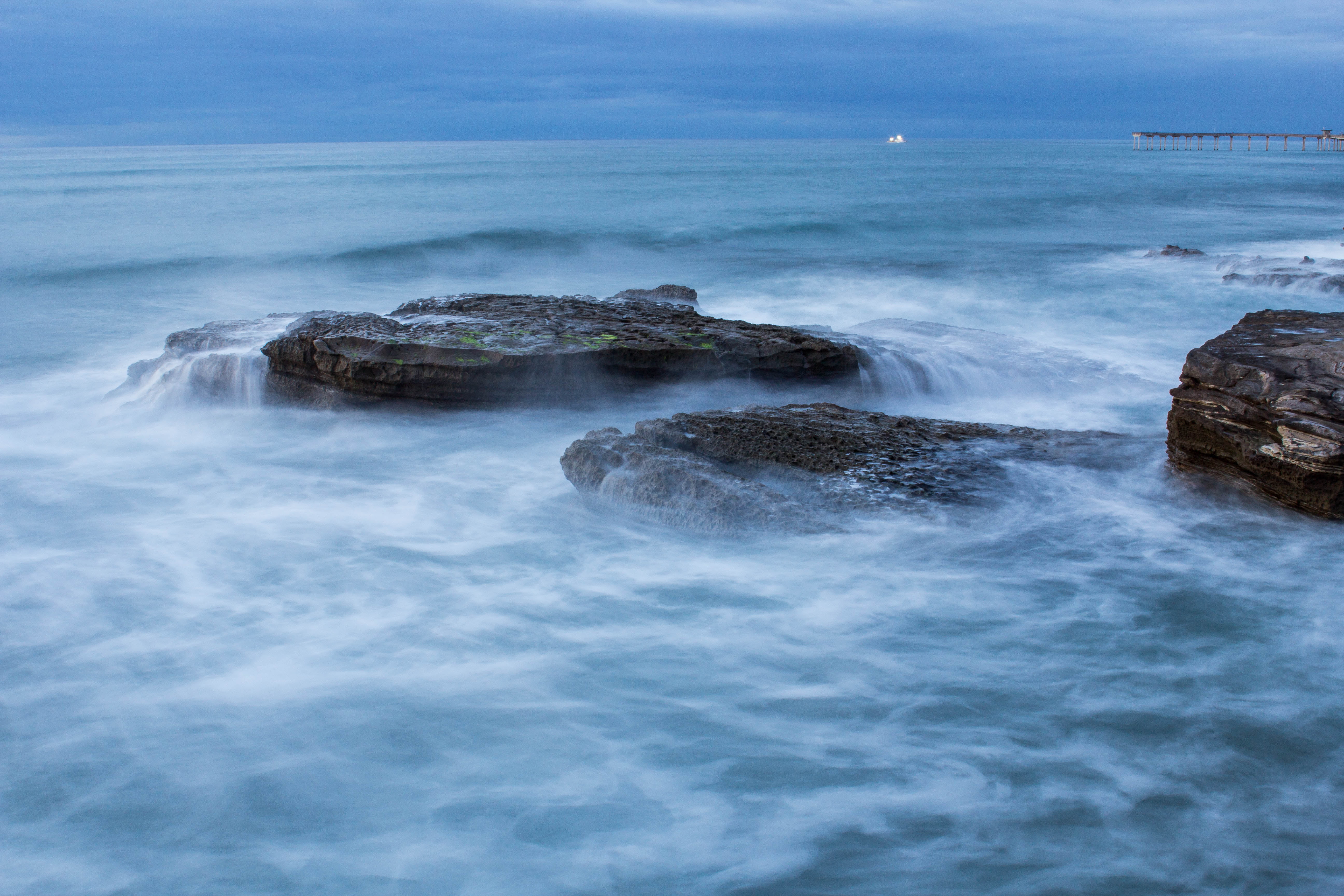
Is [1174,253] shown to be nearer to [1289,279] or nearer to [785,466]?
[1289,279]

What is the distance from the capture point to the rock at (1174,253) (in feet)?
50.4

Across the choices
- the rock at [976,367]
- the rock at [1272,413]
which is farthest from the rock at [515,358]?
the rock at [1272,413]

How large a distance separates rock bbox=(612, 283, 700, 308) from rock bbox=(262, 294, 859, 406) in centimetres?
215

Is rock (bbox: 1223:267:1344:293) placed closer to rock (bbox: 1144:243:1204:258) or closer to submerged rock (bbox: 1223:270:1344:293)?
submerged rock (bbox: 1223:270:1344:293)

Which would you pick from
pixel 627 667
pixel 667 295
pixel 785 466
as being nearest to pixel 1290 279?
pixel 667 295

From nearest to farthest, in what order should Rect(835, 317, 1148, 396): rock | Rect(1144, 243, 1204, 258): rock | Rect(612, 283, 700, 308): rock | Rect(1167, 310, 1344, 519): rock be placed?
Rect(1167, 310, 1344, 519): rock
Rect(835, 317, 1148, 396): rock
Rect(612, 283, 700, 308): rock
Rect(1144, 243, 1204, 258): rock

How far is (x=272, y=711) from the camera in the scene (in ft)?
11.7

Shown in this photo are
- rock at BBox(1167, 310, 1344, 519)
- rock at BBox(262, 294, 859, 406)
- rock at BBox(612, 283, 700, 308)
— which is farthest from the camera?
rock at BBox(612, 283, 700, 308)

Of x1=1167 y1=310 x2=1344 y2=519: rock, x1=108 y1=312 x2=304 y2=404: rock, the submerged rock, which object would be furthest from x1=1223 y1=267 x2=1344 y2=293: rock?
x1=108 y1=312 x2=304 y2=404: rock

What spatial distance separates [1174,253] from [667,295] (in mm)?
10576

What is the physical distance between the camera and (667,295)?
10141 mm

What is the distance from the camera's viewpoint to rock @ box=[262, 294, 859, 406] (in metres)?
6.98

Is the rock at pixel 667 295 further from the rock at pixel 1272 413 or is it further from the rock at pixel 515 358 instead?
Answer: the rock at pixel 1272 413

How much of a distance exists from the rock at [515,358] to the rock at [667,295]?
7.06ft
